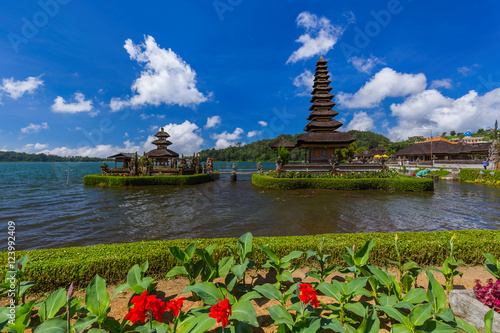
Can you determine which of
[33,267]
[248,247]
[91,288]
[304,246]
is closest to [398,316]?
[248,247]

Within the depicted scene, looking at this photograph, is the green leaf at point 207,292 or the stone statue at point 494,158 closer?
the green leaf at point 207,292

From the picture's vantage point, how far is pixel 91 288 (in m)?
2.37

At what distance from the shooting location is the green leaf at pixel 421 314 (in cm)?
208

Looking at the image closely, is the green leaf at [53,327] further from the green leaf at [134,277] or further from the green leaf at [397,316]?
the green leaf at [397,316]

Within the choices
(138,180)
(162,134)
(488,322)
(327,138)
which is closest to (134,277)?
(488,322)

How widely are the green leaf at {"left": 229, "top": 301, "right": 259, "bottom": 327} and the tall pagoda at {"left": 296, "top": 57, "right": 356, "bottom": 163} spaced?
975 inches

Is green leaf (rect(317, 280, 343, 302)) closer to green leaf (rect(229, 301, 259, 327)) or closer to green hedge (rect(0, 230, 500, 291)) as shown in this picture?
green leaf (rect(229, 301, 259, 327))

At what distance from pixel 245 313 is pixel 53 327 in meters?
1.88

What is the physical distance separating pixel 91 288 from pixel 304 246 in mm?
3844

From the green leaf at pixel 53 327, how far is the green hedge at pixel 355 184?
56.8 feet

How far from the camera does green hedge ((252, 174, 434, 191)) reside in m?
17.0

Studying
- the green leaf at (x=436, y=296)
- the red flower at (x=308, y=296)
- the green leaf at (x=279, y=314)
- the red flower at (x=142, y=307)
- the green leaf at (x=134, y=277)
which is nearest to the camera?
the red flower at (x=142, y=307)

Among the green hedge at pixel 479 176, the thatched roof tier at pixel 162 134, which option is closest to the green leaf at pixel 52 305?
the thatched roof tier at pixel 162 134

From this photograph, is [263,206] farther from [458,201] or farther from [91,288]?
[458,201]
